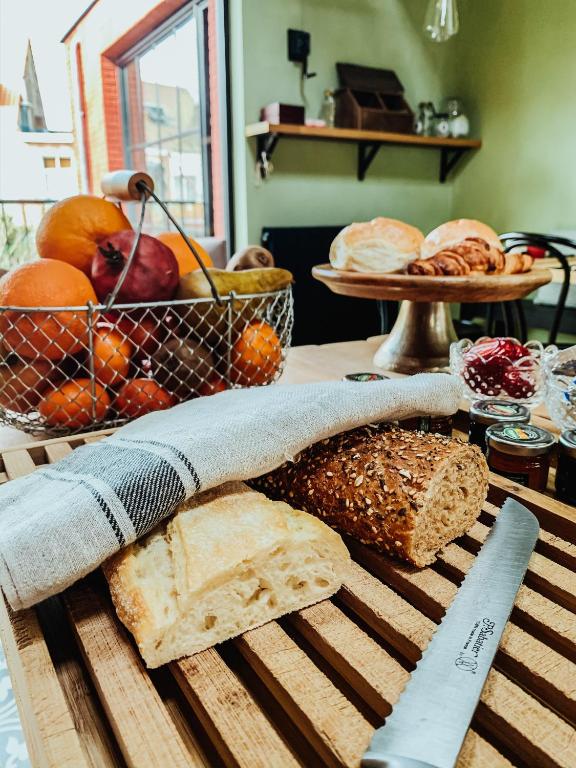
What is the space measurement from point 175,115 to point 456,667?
4233 millimetres

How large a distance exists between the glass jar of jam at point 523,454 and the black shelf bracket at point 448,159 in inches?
148

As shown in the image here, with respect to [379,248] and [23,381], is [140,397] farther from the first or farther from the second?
[379,248]

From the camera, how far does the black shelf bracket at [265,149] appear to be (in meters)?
3.20

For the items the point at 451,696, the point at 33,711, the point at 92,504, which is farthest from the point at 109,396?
the point at 451,696

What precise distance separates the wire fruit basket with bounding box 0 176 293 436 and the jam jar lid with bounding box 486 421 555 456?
1.12 ft

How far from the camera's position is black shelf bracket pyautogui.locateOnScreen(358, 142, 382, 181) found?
11.9 ft

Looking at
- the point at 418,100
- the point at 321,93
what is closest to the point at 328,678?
the point at 321,93

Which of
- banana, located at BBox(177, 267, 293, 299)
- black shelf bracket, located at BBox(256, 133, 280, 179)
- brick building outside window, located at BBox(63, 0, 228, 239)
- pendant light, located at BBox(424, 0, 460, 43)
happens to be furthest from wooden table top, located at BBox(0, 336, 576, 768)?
brick building outside window, located at BBox(63, 0, 228, 239)

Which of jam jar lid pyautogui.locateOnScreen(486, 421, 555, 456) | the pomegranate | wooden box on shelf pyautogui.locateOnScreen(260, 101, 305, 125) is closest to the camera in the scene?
jam jar lid pyautogui.locateOnScreen(486, 421, 555, 456)

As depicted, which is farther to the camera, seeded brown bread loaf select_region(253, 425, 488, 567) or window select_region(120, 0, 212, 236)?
window select_region(120, 0, 212, 236)

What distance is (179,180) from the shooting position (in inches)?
160

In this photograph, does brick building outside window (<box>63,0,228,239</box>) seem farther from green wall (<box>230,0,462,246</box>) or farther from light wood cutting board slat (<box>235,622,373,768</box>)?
light wood cutting board slat (<box>235,622,373,768</box>)

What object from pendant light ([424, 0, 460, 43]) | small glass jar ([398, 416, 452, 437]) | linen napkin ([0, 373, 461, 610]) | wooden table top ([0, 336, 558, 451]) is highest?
pendant light ([424, 0, 460, 43])

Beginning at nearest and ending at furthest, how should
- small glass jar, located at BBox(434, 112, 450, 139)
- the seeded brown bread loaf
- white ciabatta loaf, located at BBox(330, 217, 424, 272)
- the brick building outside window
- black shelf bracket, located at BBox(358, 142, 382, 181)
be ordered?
the seeded brown bread loaf < white ciabatta loaf, located at BBox(330, 217, 424, 272) < the brick building outside window < black shelf bracket, located at BBox(358, 142, 382, 181) < small glass jar, located at BBox(434, 112, 450, 139)
